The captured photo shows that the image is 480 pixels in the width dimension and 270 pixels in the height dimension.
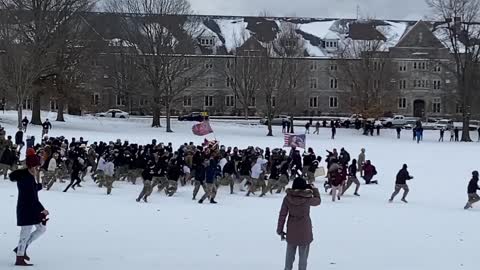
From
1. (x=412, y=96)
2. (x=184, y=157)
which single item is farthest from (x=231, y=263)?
(x=412, y=96)

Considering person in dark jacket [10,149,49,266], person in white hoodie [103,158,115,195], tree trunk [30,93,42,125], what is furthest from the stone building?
person in dark jacket [10,149,49,266]

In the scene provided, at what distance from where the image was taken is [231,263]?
11.2m

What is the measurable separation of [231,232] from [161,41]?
4531 centimetres

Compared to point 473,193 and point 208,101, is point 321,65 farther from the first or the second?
point 473,193

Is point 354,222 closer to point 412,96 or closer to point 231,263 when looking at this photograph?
point 231,263

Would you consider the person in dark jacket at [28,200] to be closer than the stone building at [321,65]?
Yes

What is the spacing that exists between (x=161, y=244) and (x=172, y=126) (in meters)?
49.1

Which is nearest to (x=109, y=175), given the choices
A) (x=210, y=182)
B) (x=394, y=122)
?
(x=210, y=182)

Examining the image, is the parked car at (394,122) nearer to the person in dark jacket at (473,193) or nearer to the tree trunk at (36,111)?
the tree trunk at (36,111)

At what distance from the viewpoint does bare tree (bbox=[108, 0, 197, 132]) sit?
58.4 metres

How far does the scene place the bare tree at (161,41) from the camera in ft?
192

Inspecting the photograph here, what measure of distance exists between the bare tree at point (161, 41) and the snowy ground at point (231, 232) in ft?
111

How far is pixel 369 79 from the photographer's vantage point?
70000mm

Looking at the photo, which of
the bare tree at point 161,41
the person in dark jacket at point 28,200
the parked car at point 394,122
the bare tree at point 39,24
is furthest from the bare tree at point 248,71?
the person in dark jacket at point 28,200
